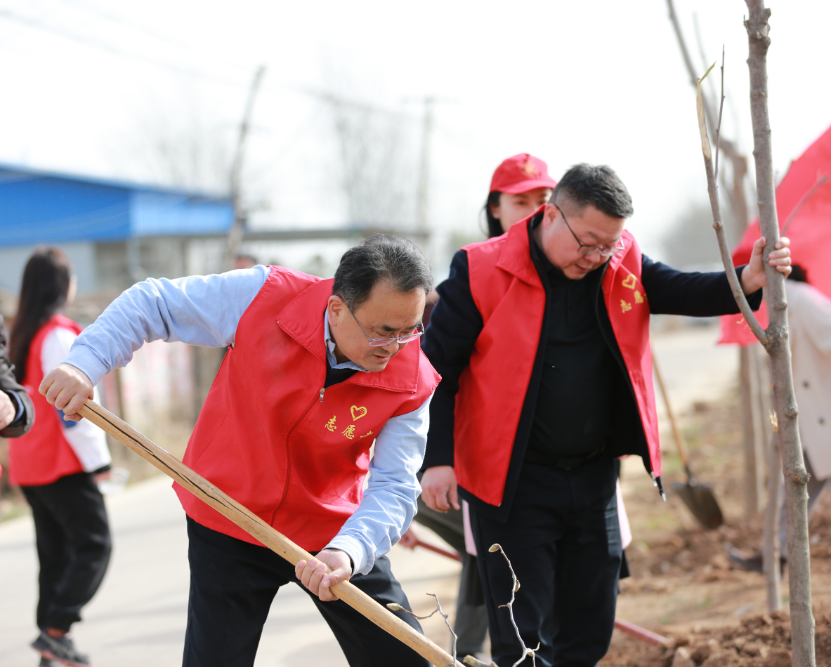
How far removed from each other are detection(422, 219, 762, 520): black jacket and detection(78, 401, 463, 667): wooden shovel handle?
2.33ft

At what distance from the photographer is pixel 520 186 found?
3.14 metres

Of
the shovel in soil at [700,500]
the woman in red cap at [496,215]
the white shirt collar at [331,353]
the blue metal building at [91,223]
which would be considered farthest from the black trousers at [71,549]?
the blue metal building at [91,223]

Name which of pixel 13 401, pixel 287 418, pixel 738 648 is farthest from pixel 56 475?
pixel 738 648

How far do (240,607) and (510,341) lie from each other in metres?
1.08

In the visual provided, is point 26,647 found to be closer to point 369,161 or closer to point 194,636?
point 194,636

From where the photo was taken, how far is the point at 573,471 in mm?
2562

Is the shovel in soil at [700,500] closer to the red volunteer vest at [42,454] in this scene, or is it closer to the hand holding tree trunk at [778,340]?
the hand holding tree trunk at [778,340]

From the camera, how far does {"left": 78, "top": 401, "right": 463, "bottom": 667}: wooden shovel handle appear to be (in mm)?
1848

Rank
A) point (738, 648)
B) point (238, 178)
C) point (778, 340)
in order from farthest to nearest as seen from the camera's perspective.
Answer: point (238, 178) < point (738, 648) < point (778, 340)

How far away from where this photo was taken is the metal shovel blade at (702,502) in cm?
498

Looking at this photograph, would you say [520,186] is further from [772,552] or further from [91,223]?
[91,223]

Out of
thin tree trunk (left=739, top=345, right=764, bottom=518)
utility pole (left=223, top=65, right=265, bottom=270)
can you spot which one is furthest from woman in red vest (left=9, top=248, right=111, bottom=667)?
utility pole (left=223, top=65, right=265, bottom=270)

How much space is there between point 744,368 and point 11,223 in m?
20.1

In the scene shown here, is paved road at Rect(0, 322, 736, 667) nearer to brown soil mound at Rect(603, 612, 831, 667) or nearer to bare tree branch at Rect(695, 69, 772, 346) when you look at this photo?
brown soil mound at Rect(603, 612, 831, 667)
